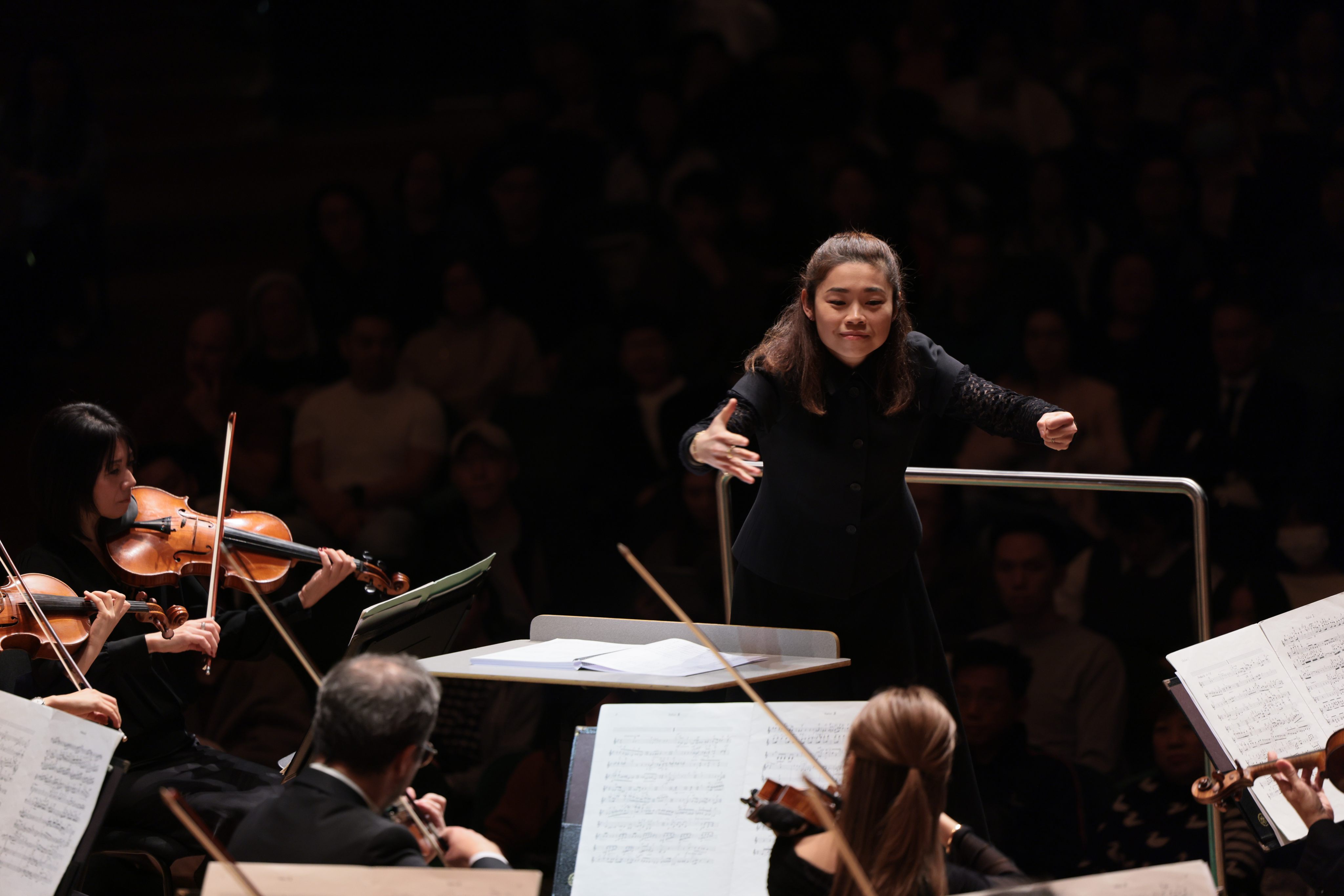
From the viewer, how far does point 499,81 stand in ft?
17.0

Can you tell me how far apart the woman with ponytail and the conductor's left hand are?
2.67ft

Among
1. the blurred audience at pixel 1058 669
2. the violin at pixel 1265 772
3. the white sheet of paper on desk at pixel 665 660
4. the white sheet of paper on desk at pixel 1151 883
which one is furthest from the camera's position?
the blurred audience at pixel 1058 669

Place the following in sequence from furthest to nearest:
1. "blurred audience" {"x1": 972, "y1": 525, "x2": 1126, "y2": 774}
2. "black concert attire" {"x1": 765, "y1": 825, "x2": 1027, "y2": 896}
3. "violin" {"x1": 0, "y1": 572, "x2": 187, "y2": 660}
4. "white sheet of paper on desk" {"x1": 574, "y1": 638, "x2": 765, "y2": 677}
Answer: "blurred audience" {"x1": 972, "y1": 525, "x2": 1126, "y2": 774}
"violin" {"x1": 0, "y1": 572, "x2": 187, "y2": 660}
"white sheet of paper on desk" {"x1": 574, "y1": 638, "x2": 765, "y2": 677}
"black concert attire" {"x1": 765, "y1": 825, "x2": 1027, "y2": 896}

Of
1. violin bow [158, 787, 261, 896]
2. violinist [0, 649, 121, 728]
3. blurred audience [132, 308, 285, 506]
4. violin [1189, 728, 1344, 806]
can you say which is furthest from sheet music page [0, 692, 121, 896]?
blurred audience [132, 308, 285, 506]

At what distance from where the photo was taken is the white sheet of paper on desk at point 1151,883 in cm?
150

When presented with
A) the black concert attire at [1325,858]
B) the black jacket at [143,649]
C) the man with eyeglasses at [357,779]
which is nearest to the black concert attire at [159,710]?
the black jacket at [143,649]

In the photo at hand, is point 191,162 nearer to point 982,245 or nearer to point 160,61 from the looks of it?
point 160,61

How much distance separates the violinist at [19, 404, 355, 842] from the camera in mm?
2631

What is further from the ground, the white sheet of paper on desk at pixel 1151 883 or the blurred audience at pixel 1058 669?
the white sheet of paper on desk at pixel 1151 883

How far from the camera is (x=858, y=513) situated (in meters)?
2.54

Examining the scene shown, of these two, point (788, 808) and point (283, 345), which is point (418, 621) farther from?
point (283, 345)

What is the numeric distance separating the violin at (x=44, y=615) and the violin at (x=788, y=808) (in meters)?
1.33

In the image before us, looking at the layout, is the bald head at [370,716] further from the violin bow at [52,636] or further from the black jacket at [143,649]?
the black jacket at [143,649]

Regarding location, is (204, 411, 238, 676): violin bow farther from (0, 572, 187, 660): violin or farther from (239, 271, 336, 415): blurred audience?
(239, 271, 336, 415): blurred audience
